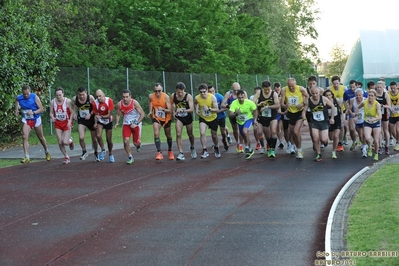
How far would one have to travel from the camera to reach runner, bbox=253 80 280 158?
61.0 ft

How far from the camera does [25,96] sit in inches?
731

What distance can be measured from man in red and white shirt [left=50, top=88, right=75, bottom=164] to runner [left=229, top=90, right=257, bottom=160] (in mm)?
3826

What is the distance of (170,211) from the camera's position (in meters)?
11.1

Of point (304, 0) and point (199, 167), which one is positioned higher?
point (304, 0)

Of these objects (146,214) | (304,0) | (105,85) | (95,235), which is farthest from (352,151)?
(304,0)

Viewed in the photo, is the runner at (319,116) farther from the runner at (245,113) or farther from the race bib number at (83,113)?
the race bib number at (83,113)

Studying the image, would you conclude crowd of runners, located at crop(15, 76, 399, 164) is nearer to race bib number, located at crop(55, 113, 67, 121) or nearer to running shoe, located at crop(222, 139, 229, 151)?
A: race bib number, located at crop(55, 113, 67, 121)

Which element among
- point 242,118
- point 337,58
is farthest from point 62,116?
point 337,58

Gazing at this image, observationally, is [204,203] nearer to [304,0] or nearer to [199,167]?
[199,167]

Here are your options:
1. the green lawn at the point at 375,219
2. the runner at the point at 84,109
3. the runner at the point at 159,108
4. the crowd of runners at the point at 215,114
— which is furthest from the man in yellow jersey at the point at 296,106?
the runner at the point at 84,109

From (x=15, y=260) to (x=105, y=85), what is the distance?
2488 cm

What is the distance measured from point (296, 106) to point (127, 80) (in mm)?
16952

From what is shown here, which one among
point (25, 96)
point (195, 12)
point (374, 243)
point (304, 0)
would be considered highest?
point (304, 0)

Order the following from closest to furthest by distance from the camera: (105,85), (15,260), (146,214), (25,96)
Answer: (15,260) < (146,214) < (25,96) < (105,85)
